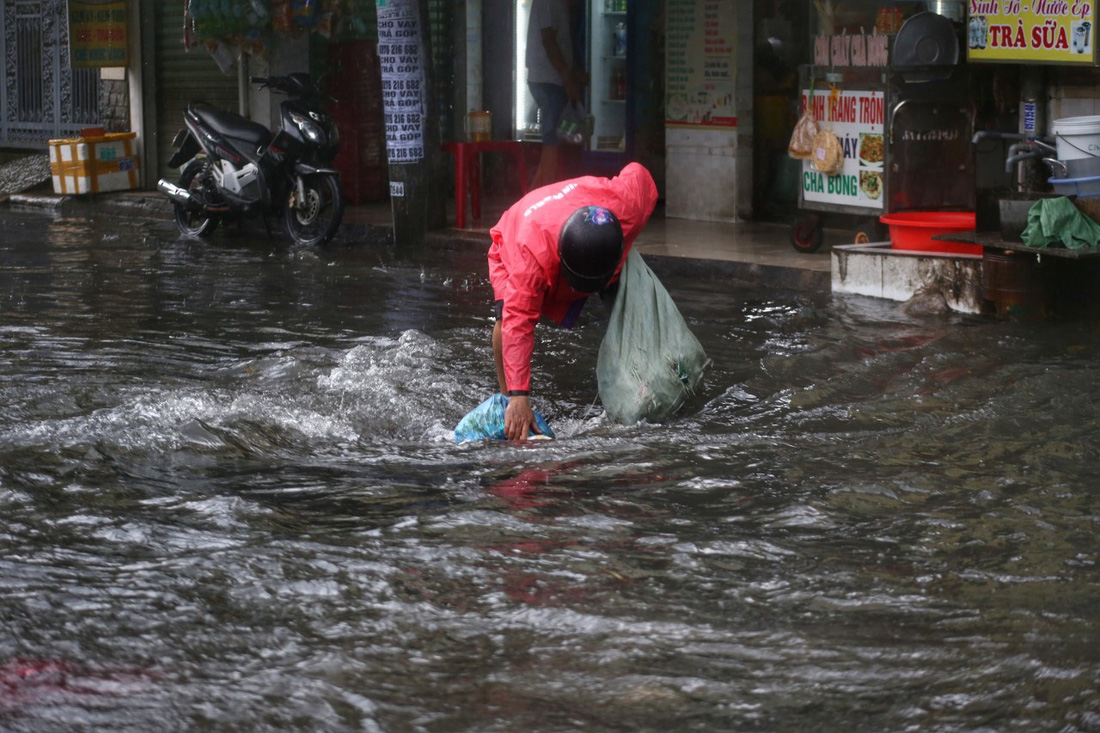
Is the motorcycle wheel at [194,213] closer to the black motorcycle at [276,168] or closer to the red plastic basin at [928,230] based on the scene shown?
the black motorcycle at [276,168]

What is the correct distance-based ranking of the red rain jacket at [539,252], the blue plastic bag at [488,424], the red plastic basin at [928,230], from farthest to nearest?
the red plastic basin at [928,230], the blue plastic bag at [488,424], the red rain jacket at [539,252]

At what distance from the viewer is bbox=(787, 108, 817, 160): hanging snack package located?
10539 mm

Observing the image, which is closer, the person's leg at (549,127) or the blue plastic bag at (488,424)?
the blue plastic bag at (488,424)

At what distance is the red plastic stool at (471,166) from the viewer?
12.2 meters

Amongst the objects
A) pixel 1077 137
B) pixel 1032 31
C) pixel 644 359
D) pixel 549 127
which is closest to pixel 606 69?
pixel 549 127

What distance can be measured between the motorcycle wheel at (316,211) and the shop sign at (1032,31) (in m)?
5.43

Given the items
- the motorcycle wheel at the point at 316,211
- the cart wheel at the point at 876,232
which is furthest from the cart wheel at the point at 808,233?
the motorcycle wheel at the point at 316,211

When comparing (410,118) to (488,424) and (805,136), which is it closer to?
→ (805,136)

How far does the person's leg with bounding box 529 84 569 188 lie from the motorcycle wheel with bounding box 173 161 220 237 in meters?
3.07

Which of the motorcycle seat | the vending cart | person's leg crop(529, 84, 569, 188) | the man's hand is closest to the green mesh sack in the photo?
the man's hand

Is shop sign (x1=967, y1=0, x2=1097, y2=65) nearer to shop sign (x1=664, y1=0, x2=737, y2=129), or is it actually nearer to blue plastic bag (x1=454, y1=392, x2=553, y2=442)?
shop sign (x1=664, y1=0, x2=737, y2=129)

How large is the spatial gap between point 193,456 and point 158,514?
32.2 inches

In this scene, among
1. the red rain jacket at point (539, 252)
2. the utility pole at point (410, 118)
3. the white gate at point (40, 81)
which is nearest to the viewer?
the red rain jacket at point (539, 252)

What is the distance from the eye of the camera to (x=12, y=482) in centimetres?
529
